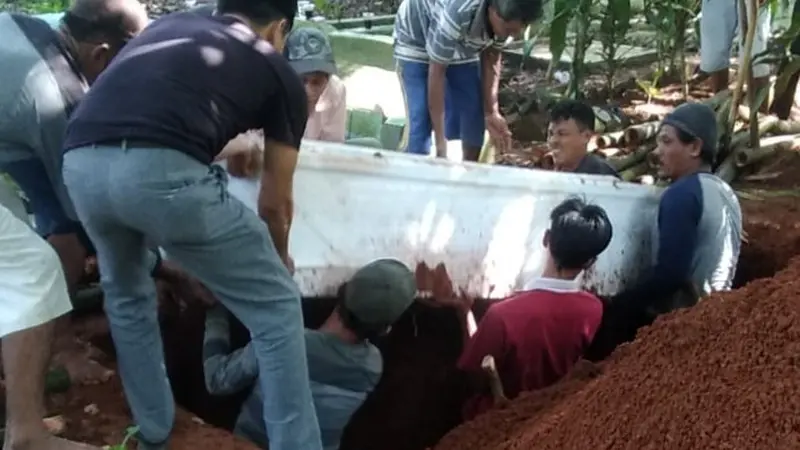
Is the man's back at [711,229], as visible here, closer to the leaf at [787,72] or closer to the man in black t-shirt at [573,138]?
the man in black t-shirt at [573,138]

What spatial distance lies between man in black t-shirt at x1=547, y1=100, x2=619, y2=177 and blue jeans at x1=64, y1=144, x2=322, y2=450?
1848mm

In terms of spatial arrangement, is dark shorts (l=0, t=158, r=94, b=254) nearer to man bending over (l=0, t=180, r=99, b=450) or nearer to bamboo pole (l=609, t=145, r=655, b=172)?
man bending over (l=0, t=180, r=99, b=450)

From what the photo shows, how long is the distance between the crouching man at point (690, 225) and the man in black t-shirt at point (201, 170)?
5.48 feet

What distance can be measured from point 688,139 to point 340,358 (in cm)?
160

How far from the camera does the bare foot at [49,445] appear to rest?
8.81 feet

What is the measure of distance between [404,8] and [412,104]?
478 millimetres

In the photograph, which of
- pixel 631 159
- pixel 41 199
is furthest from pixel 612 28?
pixel 41 199

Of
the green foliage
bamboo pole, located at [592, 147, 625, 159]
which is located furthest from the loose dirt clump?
the green foliage

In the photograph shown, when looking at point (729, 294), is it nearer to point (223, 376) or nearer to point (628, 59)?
point (223, 376)

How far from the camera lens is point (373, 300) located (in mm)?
3139

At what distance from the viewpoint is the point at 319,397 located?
320 cm

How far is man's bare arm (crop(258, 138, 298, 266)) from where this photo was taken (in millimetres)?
2613

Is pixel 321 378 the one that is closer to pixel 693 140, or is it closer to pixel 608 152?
pixel 693 140

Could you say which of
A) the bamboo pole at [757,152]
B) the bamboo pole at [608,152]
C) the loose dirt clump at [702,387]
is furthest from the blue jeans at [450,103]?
the loose dirt clump at [702,387]
